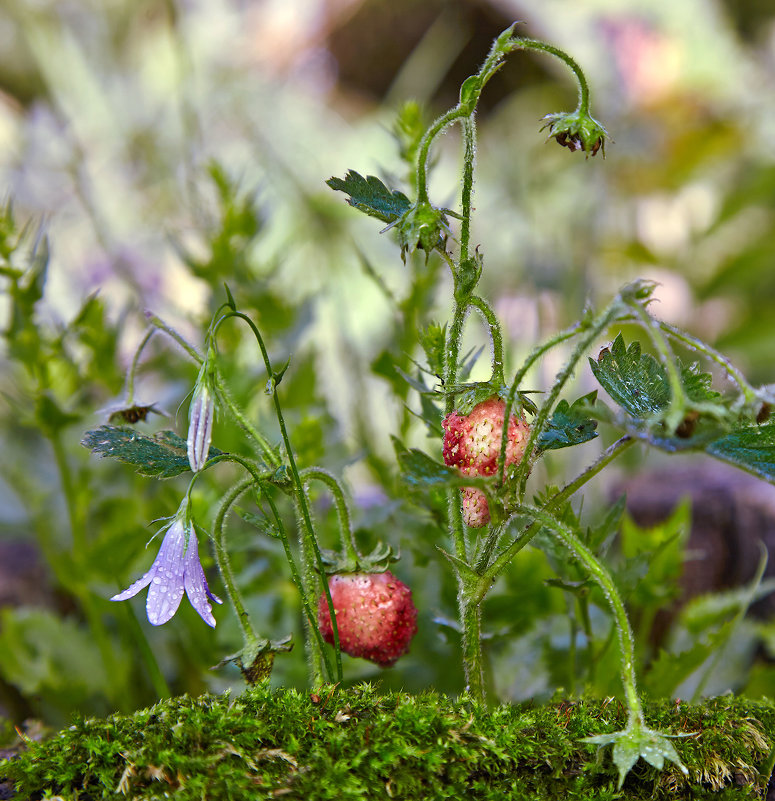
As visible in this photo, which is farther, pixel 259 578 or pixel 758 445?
pixel 259 578

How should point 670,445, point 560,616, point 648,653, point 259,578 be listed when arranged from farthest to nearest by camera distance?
point 648,653 → point 259,578 → point 560,616 → point 670,445

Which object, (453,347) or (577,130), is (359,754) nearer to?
(453,347)

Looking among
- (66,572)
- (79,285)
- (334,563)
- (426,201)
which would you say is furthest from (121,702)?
(79,285)

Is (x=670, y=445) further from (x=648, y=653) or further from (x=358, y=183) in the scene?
(x=648, y=653)

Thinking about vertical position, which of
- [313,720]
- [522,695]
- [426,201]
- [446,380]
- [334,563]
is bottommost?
[522,695]

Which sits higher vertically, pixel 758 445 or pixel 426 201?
pixel 426 201

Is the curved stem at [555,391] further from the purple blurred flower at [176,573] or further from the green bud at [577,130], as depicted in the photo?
the purple blurred flower at [176,573]
